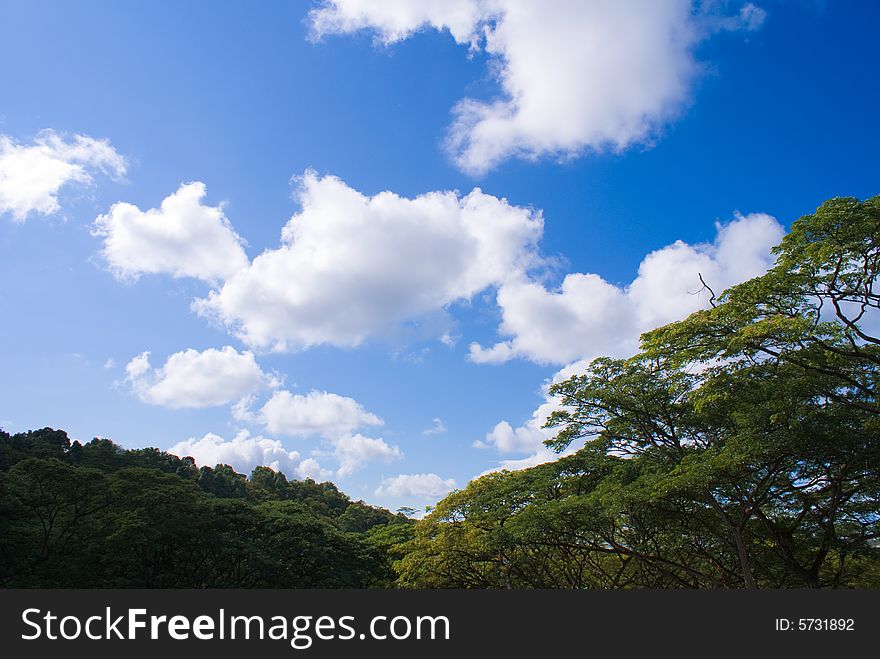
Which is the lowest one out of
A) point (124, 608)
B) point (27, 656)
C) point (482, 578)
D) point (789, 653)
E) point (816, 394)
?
point (482, 578)

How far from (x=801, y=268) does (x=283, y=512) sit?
22.9 meters

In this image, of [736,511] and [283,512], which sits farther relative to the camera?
[283,512]

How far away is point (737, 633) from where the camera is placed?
343 inches

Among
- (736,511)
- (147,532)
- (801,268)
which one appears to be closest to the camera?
(801,268)

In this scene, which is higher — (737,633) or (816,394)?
(816,394)

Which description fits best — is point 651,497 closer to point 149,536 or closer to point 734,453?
point 734,453

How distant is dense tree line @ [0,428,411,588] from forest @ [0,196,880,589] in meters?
0.08

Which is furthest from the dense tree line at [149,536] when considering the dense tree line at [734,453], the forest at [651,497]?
the dense tree line at [734,453]

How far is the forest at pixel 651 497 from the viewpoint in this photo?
11.3 m

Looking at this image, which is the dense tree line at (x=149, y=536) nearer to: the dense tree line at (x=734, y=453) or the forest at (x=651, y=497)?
the forest at (x=651, y=497)

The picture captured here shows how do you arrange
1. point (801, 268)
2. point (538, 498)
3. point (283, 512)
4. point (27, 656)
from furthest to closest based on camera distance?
point (283, 512) → point (538, 498) → point (801, 268) → point (27, 656)

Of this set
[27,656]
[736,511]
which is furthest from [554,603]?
[736,511]

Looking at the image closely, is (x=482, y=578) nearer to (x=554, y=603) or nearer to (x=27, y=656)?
(x=554, y=603)

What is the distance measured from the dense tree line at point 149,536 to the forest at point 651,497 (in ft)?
0.26
